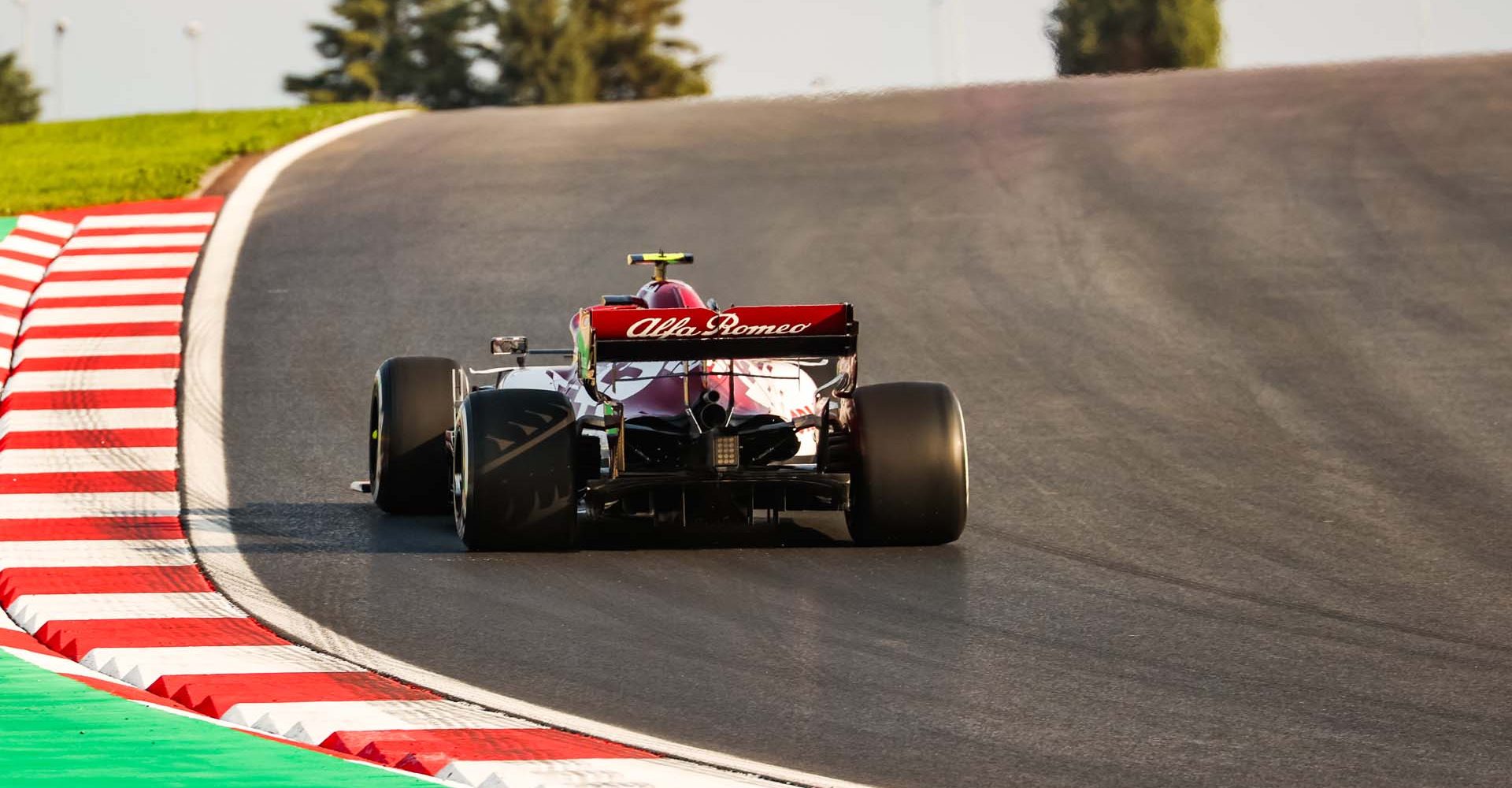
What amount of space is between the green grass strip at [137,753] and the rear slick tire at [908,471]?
4.06m

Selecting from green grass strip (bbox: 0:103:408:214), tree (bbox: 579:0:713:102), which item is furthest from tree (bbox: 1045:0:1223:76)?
green grass strip (bbox: 0:103:408:214)

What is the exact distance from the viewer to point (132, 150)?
27.0m

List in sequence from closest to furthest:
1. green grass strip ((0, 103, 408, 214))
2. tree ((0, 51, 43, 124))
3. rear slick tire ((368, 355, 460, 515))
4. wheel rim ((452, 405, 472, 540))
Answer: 1. wheel rim ((452, 405, 472, 540))
2. rear slick tire ((368, 355, 460, 515))
3. green grass strip ((0, 103, 408, 214))
4. tree ((0, 51, 43, 124))

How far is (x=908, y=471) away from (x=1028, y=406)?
4288 mm

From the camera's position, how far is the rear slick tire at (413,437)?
10992mm

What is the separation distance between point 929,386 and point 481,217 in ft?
38.3

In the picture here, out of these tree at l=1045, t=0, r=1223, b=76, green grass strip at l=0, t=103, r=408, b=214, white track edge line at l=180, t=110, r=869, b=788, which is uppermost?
tree at l=1045, t=0, r=1223, b=76

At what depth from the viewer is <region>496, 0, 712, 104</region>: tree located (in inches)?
2778

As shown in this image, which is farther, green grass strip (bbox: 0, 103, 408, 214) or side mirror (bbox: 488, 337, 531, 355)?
green grass strip (bbox: 0, 103, 408, 214)

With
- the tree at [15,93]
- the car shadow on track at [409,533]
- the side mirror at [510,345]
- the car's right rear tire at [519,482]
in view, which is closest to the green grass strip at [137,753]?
the car's right rear tire at [519,482]

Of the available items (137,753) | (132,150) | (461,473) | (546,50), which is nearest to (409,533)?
(461,473)

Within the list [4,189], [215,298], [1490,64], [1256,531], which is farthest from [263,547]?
[1490,64]

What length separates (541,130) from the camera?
26.5 m

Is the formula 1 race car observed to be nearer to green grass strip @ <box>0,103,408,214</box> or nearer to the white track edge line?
the white track edge line
